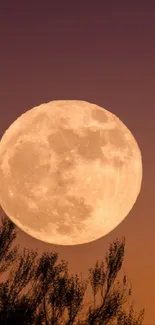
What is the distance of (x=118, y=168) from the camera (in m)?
7.18

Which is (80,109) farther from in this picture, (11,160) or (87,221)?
(87,221)

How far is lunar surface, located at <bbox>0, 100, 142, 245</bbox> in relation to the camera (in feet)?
21.8

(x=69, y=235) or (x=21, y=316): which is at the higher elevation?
(x=69, y=235)

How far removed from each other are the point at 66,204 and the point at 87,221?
535 mm

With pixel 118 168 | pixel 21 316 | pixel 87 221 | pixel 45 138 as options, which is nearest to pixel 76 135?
pixel 45 138

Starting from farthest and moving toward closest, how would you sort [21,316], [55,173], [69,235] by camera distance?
[21,316] < [69,235] < [55,173]

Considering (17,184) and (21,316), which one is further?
(21,316)

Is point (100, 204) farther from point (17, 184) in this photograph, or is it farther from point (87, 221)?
point (17, 184)

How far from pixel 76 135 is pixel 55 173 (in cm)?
73

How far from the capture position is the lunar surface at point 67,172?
21.8ft

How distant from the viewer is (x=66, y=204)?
677 centimetres

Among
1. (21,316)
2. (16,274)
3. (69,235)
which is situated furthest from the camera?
(16,274)

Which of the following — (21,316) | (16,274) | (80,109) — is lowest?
(21,316)

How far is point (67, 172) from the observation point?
665cm
